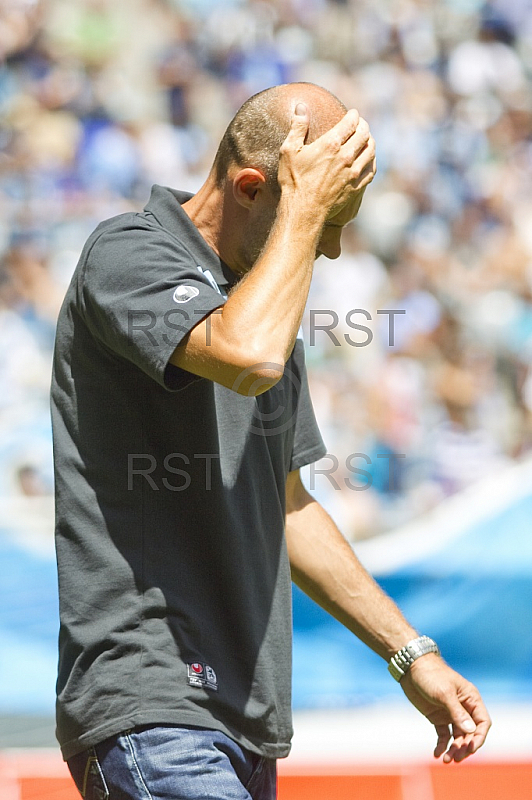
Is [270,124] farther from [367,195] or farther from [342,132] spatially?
[367,195]

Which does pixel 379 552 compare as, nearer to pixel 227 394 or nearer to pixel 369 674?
pixel 369 674

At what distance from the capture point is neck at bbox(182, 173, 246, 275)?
1777 mm

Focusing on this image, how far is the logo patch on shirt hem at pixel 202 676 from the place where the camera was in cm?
152

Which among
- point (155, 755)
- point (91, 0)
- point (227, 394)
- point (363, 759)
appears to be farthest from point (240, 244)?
point (91, 0)

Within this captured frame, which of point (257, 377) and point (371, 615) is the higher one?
point (257, 377)

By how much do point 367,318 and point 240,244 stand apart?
2927mm

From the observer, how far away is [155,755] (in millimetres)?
1449

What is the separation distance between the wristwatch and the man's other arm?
10 mm

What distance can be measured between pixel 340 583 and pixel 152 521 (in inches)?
22.1

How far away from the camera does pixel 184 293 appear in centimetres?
145

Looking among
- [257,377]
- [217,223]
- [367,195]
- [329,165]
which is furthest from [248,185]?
[367,195]

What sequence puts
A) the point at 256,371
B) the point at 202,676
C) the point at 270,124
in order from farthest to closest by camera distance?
the point at 270,124, the point at 202,676, the point at 256,371

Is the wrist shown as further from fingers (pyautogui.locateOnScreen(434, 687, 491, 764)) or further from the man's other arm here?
fingers (pyautogui.locateOnScreen(434, 687, 491, 764))

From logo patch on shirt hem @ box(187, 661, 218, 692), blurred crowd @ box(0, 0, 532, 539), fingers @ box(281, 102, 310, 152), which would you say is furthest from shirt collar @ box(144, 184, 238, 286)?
blurred crowd @ box(0, 0, 532, 539)
